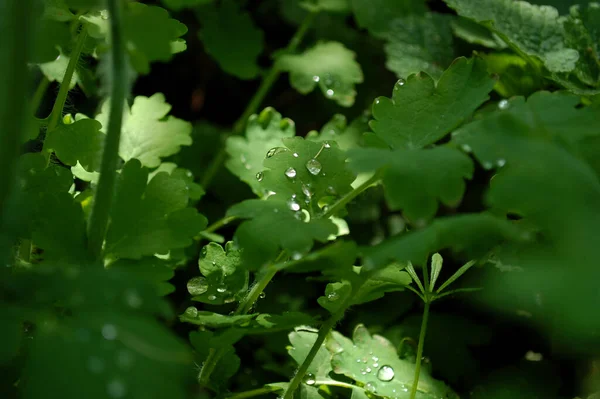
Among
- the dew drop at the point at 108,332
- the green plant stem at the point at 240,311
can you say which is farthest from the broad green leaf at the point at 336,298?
the dew drop at the point at 108,332

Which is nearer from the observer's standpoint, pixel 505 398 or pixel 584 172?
pixel 584 172

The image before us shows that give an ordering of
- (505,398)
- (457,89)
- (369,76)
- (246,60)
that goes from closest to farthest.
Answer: (457,89) < (505,398) < (246,60) < (369,76)

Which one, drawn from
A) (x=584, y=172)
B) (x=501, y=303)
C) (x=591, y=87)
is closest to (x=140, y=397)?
(x=501, y=303)

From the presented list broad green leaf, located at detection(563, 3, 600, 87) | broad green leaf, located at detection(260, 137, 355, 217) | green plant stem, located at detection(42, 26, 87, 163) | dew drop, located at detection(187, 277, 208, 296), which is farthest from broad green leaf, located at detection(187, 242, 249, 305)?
broad green leaf, located at detection(563, 3, 600, 87)

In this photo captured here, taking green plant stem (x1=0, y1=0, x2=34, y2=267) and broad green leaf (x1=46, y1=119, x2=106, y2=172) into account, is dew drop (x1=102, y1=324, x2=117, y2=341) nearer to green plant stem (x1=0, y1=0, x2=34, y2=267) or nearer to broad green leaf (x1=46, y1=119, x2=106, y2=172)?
green plant stem (x1=0, y1=0, x2=34, y2=267)

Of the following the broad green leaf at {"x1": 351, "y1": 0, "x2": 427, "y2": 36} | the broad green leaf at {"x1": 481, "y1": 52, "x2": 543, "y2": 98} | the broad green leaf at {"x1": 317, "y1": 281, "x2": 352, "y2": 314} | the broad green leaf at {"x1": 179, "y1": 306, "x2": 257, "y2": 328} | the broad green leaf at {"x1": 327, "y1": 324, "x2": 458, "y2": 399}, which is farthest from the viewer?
the broad green leaf at {"x1": 351, "y1": 0, "x2": 427, "y2": 36}

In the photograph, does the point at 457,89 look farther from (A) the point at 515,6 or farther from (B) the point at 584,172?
(A) the point at 515,6

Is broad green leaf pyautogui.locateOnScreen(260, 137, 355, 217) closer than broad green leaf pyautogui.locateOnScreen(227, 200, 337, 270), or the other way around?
broad green leaf pyautogui.locateOnScreen(227, 200, 337, 270)

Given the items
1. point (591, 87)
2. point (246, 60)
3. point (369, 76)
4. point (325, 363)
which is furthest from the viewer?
point (369, 76)
